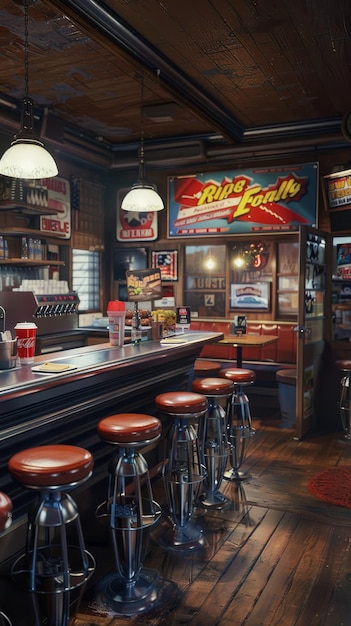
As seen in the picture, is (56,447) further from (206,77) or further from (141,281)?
(206,77)

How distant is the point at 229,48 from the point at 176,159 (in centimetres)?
269

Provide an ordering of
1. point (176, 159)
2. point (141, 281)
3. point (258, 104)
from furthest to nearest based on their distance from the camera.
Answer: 1. point (176, 159)
2. point (258, 104)
3. point (141, 281)

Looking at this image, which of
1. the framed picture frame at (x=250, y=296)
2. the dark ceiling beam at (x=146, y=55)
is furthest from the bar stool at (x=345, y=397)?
the dark ceiling beam at (x=146, y=55)

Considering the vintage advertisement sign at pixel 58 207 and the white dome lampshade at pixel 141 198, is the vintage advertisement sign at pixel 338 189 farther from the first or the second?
the vintage advertisement sign at pixel 58 207

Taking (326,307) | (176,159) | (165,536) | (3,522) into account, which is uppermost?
(176,159)

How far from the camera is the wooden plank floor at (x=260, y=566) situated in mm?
2434

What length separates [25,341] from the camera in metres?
2.88

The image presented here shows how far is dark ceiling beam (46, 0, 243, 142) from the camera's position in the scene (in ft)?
10.9

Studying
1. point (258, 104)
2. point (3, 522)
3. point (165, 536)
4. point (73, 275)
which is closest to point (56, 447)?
point (3, 522)

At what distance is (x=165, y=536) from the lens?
321 centimetres

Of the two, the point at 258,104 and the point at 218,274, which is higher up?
the point at 258,104

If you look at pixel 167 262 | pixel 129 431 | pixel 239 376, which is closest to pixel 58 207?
pixel 167 262

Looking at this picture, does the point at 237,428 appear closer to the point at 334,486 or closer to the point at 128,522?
the point at 334,486

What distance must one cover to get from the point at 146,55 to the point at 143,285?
1.75m
